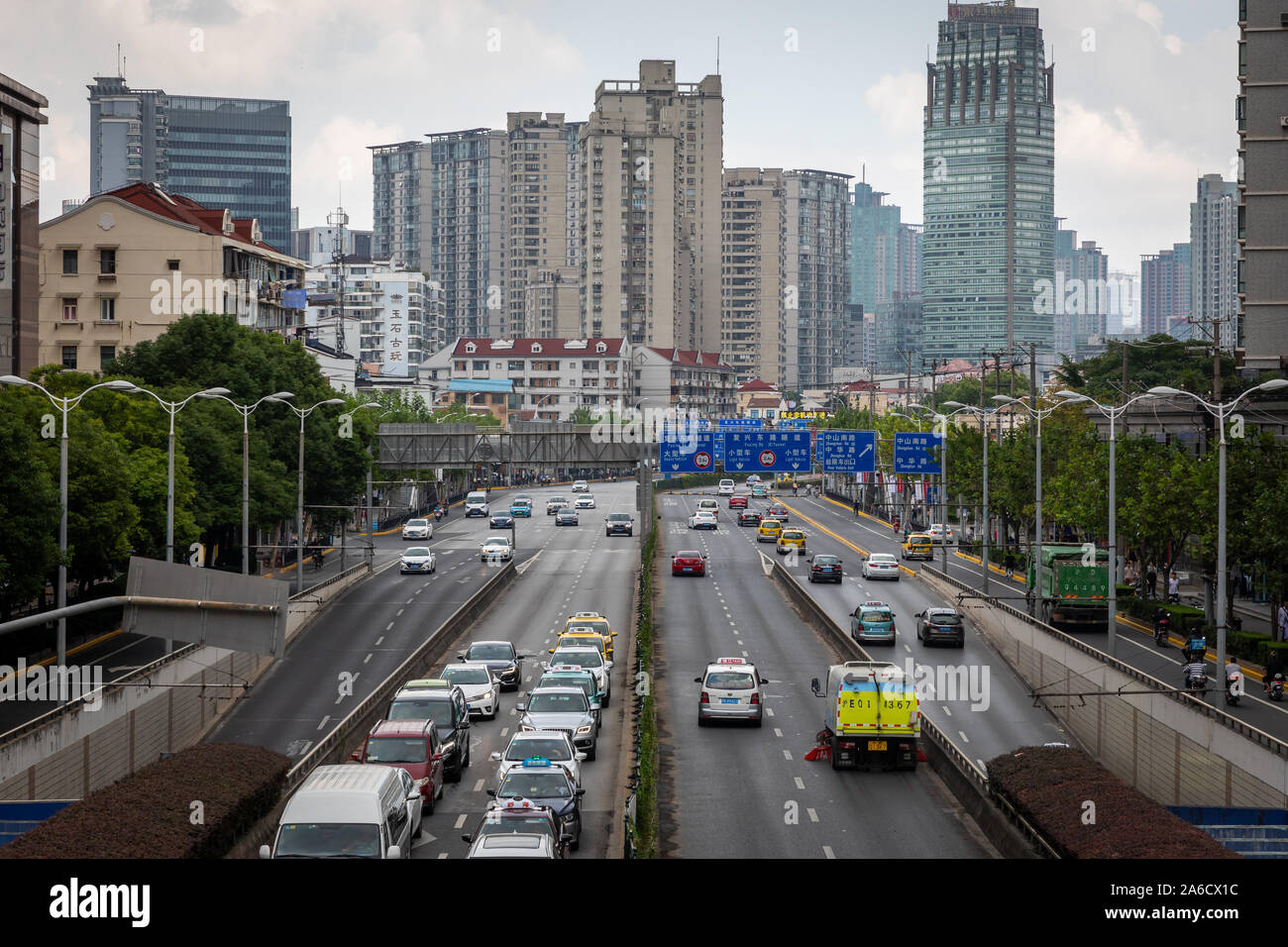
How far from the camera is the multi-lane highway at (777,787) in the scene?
27.7 m

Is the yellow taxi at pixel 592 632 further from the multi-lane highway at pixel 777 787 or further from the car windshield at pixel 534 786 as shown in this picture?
the car windshield at pixel 534 786

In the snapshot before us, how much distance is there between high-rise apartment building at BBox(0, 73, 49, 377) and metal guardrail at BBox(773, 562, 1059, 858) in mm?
37385

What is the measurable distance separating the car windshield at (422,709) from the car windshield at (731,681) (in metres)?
8.93

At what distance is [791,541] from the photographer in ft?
295

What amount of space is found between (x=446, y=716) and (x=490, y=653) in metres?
13.1

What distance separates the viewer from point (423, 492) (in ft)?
471

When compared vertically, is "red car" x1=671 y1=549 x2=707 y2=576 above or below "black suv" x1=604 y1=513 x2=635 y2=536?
below

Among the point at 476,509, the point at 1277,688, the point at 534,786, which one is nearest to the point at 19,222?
the point at 476,509

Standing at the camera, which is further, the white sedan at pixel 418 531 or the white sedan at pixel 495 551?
the white sedan at pixel 418 531

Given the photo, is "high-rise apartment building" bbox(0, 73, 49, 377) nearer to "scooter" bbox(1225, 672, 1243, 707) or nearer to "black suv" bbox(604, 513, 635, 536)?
"black suv" bbox(604, 513, 635, 536)

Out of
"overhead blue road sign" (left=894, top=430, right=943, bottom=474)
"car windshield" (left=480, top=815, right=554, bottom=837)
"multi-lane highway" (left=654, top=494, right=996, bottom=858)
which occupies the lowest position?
"multi-lane highway" (left=654, top=494, right=996, bottom=858)

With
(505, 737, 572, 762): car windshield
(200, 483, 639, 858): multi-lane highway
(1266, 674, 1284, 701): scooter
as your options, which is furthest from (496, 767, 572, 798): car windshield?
(1266, 674, 1284, 701): scooter

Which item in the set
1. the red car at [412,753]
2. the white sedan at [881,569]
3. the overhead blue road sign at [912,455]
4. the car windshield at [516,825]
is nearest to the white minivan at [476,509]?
the overhead blue road sign at [912,455]

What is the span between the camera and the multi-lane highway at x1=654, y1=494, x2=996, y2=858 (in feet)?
90.9
